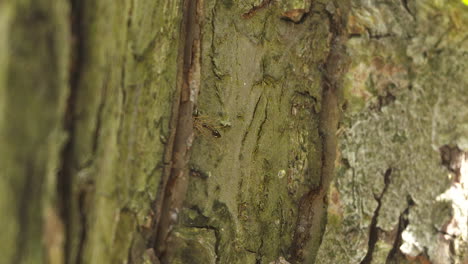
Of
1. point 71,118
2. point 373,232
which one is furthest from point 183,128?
point 373,232

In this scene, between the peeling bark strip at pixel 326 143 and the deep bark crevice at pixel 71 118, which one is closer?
the deep bark crevice at pixel 71 118

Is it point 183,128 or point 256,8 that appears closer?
point 183,128

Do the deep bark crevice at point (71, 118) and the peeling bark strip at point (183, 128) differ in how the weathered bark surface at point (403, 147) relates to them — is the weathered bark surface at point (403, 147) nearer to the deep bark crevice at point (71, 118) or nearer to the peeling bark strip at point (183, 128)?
the peeling bark strip at point (183, 128)

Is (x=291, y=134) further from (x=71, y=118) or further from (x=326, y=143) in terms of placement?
(x=71, y=118)

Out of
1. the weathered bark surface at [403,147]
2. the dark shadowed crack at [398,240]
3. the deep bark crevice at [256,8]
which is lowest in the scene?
the dark shadowed crack at [398,240]

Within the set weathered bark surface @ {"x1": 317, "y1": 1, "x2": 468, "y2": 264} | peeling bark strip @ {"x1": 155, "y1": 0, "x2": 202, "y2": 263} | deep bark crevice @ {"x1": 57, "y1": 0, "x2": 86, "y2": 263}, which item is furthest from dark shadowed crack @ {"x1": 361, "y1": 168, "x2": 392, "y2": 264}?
deep bark crevice @ {"x1": 57, "y1": 0, "x2": 86, "y2": 263}

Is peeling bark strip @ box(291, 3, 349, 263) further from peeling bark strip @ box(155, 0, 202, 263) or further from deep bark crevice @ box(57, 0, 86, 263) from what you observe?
deep bark crevice @ box(57, 0, 86, 263)

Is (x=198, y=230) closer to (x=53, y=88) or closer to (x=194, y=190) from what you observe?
(x=194, y=190)

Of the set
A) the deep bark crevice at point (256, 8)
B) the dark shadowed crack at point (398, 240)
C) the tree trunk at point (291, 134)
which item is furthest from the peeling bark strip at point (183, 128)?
the dark shadowed crack at point (398, 240)
